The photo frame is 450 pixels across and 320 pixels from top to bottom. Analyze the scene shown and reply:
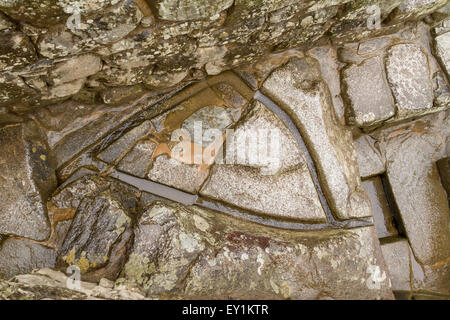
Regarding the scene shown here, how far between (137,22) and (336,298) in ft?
6.11

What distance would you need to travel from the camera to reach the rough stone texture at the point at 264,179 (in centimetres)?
234

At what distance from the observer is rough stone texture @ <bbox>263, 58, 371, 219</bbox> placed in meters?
2.40

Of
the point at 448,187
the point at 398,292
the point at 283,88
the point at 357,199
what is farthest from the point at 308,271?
the point at 448,187

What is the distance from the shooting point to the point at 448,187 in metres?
2.70

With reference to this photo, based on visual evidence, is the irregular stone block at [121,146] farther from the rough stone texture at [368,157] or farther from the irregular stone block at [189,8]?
the rough stone texture at [368,157]

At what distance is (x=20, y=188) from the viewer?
2178 mm

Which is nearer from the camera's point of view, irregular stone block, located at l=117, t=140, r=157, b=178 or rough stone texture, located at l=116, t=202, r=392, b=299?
rough stone texture, located at l=116, t=202, r=392, b=299

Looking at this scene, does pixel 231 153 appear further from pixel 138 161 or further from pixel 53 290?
pixel 53 290

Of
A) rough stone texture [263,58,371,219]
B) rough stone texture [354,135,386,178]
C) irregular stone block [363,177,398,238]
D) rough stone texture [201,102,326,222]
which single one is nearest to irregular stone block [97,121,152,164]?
rough stone texture [201,102,326,222]

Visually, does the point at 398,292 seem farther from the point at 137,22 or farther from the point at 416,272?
the point at 137,22

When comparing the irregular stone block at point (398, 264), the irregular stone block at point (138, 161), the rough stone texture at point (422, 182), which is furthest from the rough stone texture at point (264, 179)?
the rough stone texture at point (422, 182)

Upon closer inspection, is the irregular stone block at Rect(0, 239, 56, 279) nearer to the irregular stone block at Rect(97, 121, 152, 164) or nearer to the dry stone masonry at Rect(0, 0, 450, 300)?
the dry stone masonry at Rect(0, 0, 450, 300)

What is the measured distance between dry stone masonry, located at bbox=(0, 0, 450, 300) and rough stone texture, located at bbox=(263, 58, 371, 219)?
0.01 m

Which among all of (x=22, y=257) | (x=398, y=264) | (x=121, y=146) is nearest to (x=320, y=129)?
(x=398, y=264)
